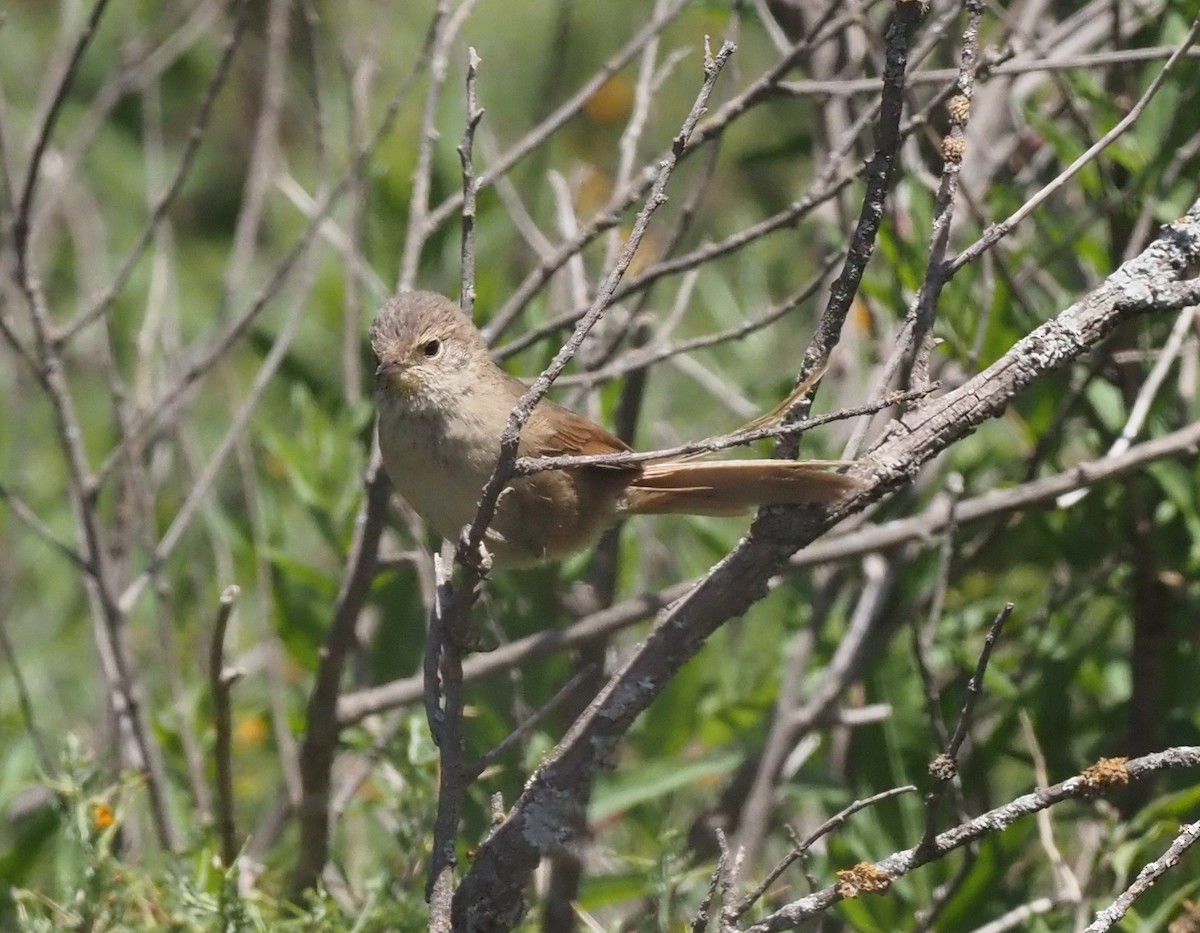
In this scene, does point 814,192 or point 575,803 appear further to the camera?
point 814,192

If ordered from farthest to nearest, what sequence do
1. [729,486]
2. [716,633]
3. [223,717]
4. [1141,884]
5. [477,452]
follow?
[716,633], [477,452], [223,717], [729,486], [1141,884]

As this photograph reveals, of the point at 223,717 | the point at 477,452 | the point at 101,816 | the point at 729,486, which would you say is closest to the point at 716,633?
the point at 477,452

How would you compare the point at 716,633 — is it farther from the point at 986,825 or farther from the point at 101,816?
the point at 986,825

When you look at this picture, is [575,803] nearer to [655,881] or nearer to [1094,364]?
[655,881]

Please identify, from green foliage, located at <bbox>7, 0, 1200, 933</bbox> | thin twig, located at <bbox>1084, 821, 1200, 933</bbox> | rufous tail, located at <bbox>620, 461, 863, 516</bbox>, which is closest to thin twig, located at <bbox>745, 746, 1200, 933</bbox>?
thin twig, located at <bbox>1084, 821, 1200, 933</bbox>

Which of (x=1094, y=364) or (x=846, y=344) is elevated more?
(x=846, y=344)

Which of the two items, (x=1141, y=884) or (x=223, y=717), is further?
(x=223, y=717)

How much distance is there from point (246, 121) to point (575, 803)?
18.8ft

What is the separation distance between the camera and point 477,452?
311 centimetres

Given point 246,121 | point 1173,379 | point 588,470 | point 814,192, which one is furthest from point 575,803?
point 246,121

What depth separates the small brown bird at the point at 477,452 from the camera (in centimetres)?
306

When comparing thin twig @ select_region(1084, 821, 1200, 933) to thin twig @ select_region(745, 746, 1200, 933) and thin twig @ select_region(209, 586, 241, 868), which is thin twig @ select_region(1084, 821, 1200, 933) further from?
thin twig @ select_region(209, 586, 241, 868)

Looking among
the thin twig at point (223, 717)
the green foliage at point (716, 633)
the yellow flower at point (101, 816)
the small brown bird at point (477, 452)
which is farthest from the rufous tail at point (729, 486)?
the yellow flower at point (101, 816)

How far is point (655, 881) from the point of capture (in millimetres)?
2936
